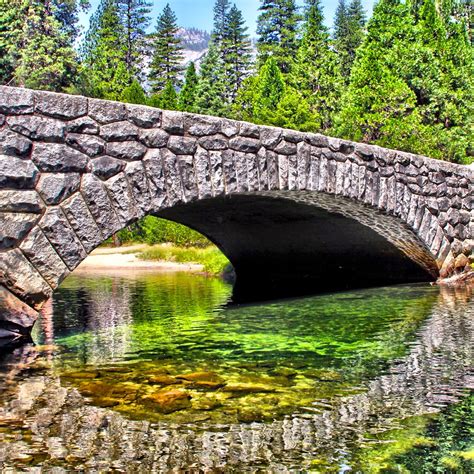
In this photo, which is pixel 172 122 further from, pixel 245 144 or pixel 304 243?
pixel 304 243

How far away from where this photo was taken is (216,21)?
49344 millimetres

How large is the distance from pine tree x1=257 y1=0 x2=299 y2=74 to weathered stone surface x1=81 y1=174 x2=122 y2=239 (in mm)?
36597

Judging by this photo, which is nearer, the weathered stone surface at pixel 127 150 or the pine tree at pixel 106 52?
the weathered stone surface at pixel 127 150

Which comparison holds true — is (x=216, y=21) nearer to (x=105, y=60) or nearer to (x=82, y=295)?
(x=105, y=60)

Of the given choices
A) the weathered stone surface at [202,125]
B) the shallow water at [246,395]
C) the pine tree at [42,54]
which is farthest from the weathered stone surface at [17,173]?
the pine tree at [42,54]

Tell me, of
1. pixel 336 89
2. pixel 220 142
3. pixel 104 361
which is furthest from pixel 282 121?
pixel 104 361

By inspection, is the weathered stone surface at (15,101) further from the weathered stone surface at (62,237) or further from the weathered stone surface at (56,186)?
the weathered stone surface at (62,237)

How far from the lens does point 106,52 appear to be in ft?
126

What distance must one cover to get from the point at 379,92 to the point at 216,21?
102 feet

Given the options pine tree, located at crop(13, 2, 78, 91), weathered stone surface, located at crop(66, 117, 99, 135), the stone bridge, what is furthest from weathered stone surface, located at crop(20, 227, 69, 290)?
pine tree, located at crop(13, 2, 78, 91)

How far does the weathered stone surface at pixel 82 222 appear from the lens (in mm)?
5207

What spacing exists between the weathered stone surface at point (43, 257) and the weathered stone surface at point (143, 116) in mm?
1297

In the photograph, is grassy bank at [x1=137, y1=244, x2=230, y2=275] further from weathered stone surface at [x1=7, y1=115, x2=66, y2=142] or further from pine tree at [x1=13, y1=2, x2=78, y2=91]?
pine tree at [x1=13, y1=2, x2=78, y2=91]

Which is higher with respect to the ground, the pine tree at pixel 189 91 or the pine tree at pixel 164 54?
the pine tree at pixel 164 54
